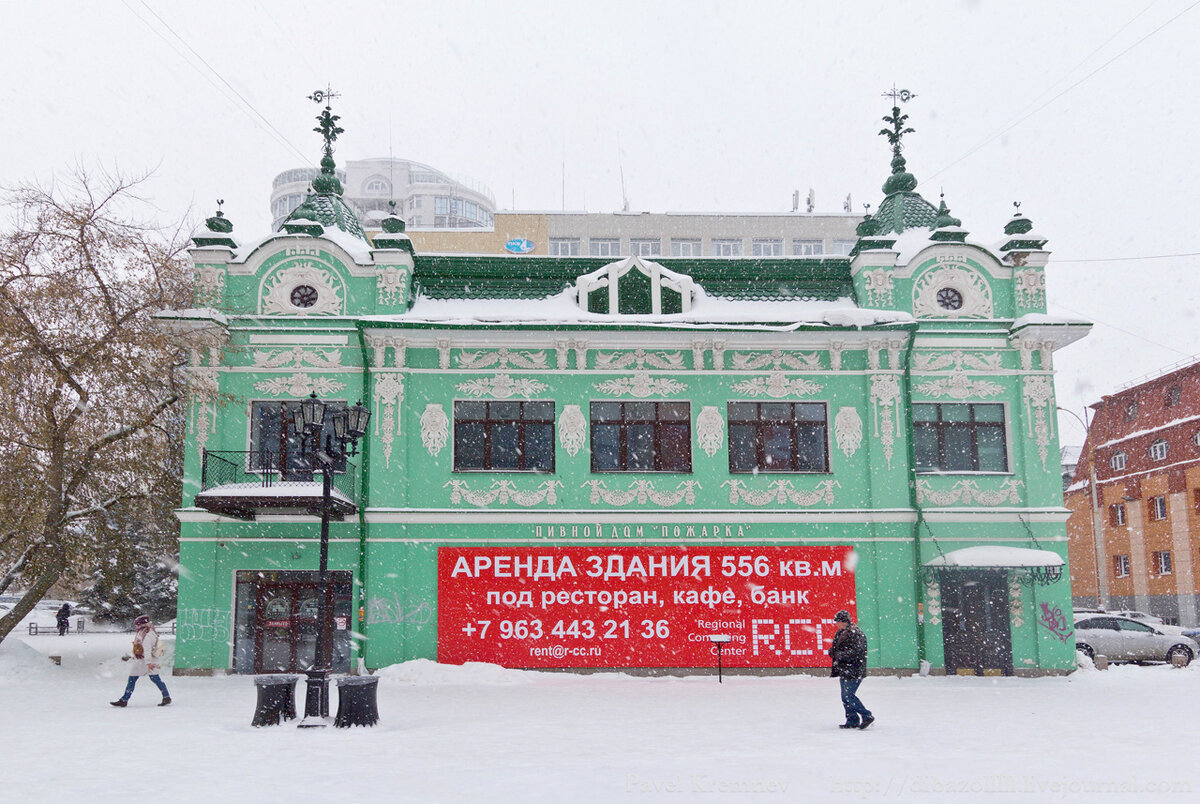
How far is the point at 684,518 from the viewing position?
834 inches

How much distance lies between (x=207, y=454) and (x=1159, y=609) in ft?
129

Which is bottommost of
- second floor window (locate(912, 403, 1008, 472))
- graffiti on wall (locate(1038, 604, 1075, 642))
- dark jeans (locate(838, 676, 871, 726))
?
dark jeans (locate(838, 676, 871, 726))

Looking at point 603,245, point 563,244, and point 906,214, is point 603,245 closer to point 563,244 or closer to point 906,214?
point 563,244

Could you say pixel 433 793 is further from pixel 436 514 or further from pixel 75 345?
pixel 75 345

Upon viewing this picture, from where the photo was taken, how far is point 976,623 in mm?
21188

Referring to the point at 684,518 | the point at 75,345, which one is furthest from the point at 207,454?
the point at 684,518

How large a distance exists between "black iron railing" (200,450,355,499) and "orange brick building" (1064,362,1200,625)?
28832mm

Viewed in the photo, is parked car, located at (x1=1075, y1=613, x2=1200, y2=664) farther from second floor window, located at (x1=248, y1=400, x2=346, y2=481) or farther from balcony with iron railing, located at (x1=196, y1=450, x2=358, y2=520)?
second floor window, located at (x1=248, y1=400, x2=346, y2=481)

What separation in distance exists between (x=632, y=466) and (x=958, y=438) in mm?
7339

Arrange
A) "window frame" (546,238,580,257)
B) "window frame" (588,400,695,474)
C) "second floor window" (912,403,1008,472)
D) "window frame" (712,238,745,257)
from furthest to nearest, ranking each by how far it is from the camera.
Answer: "window frame" (712,238,745,257)
"window frame" (546,238,580,257)
"second floor window" (912,403,1008,472)
"window frame" (588,400,695,474)

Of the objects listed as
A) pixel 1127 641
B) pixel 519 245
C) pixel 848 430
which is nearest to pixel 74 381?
pixel 848 430

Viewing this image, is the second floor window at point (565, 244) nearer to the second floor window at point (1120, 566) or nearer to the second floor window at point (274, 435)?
the second floor window at point (1120, 566)

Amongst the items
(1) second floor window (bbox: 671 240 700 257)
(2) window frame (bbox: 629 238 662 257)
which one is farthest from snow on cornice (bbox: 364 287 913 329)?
(1) second floor window (bbox: 671 240 700 257)

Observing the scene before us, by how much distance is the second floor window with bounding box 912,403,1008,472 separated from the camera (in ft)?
71.6
